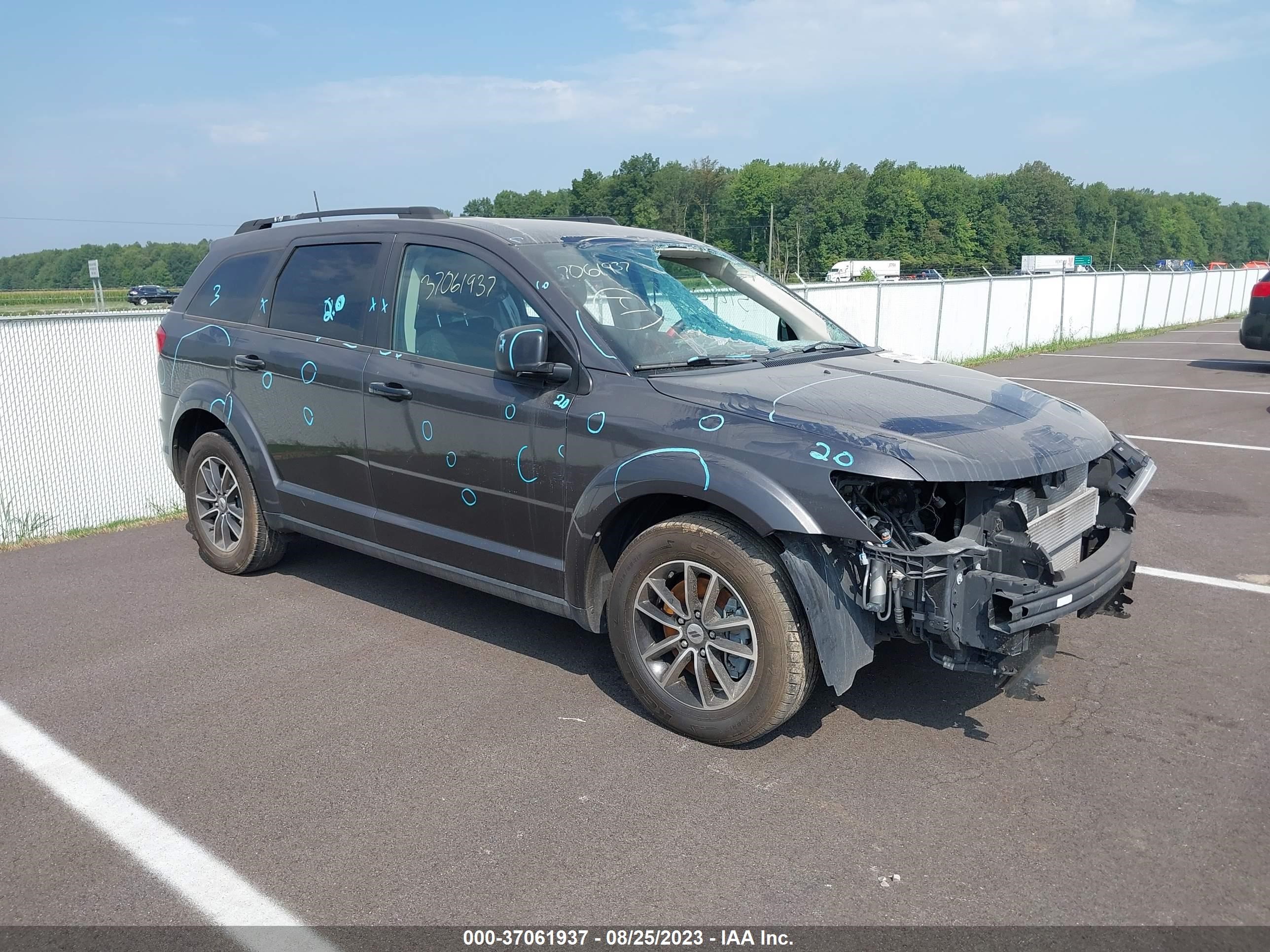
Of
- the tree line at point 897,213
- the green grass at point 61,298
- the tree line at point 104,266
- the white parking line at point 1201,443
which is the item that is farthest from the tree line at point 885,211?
the white parking line at point 1201,443

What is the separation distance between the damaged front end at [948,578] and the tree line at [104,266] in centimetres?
1551

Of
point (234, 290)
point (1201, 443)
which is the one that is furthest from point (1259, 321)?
point (234, 290)

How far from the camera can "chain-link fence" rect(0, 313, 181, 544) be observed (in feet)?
22.7

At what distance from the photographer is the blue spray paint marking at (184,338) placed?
5.66 metres

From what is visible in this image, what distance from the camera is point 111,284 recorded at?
2070 centimetres

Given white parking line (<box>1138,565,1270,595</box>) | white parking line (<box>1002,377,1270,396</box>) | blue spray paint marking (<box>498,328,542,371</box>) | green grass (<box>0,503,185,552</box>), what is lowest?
white parking line (<box>1002,377,1270,396</box>)

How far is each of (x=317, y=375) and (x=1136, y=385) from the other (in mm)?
13311

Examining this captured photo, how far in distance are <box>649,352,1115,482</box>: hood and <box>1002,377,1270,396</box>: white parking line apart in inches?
402

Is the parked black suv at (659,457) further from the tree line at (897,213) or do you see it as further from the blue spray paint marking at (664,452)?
the tree line at (897,213)

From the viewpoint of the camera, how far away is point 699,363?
427 cm

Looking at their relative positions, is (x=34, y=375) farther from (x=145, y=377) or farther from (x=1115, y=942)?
(x=1115, y=942)

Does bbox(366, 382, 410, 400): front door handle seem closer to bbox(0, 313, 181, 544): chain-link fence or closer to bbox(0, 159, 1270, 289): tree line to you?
bbox(0, 313, 181, 544): chain-link fence

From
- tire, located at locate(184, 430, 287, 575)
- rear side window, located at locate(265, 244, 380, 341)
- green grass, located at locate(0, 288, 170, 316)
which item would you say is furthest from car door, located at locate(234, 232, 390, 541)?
green grass, located at locate(0, 288, 170, 316)

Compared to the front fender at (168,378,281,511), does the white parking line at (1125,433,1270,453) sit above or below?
below
